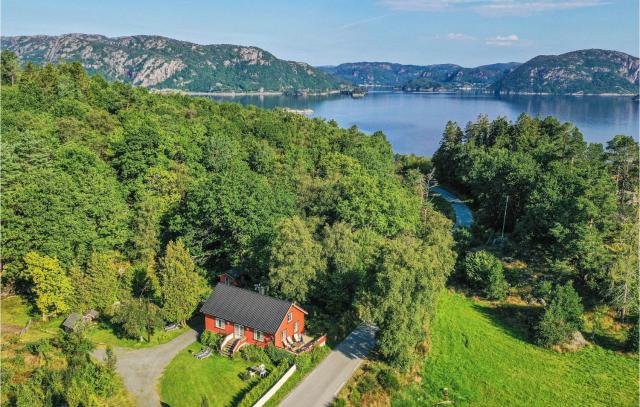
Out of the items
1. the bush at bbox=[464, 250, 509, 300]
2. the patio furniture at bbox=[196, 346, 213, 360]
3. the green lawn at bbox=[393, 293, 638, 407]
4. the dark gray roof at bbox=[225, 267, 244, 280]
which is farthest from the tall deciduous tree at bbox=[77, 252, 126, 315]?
the bush at bbox=[464, 250, 509, 300]

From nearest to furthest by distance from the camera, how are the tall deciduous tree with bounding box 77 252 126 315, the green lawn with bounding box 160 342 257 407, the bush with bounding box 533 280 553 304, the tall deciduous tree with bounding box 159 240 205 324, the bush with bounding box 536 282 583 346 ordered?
the green lawn with bounding box 160 342 257 407 → the tall deciduous tree with bounding box 159 240 205 324 → the tall deciduous tree with bounding box 77 252 126 315 → the bush with bounding box 536 282 583 346 → the bush with bounding box 533 280 553 304

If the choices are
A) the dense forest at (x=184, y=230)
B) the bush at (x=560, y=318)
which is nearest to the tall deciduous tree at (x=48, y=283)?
the dense forest at (x=184, y=230)

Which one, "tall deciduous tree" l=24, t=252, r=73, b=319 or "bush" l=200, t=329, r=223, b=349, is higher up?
"tall deciduous tree" l=24, t=252, r=73, b=319

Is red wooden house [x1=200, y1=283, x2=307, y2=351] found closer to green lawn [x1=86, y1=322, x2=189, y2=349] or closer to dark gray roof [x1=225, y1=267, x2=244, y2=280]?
green lawn [x1=86, y1=322, x2=189, y2=349]

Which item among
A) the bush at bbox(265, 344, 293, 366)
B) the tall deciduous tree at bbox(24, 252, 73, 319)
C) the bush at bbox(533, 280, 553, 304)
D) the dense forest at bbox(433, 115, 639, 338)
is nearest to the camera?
the bush at bbox(265, 344, 293, 366)

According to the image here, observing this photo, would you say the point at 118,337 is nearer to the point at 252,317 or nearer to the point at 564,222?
the point at 252,317

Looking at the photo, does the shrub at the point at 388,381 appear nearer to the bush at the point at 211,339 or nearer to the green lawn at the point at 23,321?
the bush at the point at 211,339
